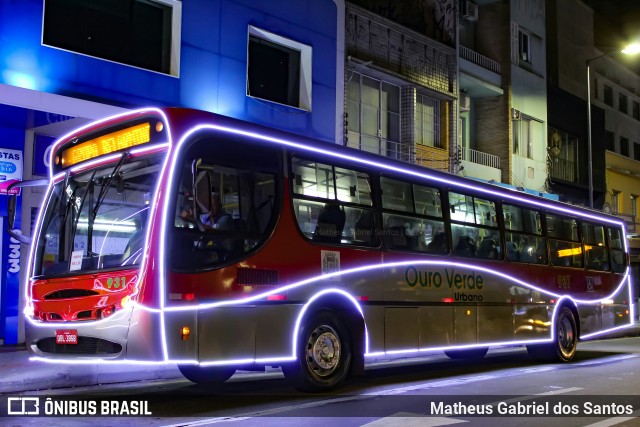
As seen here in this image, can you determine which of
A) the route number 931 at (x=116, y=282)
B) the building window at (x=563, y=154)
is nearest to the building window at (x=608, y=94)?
the building window at (x=563, y=154)

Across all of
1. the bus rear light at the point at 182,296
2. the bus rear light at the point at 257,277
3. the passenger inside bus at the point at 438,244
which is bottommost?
the bus rear light at the point at 182,296

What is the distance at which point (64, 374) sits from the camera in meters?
10.6

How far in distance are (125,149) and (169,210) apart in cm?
119

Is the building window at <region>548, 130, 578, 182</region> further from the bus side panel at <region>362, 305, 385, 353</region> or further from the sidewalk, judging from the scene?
the sidewalk

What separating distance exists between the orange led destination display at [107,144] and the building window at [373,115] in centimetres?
1206

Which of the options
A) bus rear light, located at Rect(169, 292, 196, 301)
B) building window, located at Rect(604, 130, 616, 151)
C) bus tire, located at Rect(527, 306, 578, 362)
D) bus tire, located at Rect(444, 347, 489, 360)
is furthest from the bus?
building window, located at Rect(604, 130, 616, 151)

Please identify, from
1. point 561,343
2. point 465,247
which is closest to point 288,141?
point 465,247

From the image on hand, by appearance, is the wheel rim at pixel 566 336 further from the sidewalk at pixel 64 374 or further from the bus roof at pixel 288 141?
the sidewalk at pixel 64 374

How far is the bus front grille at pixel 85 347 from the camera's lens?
309 inches

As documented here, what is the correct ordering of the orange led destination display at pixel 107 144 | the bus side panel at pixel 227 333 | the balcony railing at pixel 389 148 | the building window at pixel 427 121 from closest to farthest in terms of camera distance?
the bus side panel at pixel 227 333, the orange led destination display at pixel 107 144, the balcony railing at pixel 389 148, the building window at pixel 427 121

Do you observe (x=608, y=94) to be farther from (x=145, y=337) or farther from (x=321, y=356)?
(x=145, y=337)

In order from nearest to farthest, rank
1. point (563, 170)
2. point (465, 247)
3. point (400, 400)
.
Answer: point (400, 400), point (465, 247), point (563, 170)

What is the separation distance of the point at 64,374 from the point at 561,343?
32.1 feet

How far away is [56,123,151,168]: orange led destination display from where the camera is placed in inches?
331
